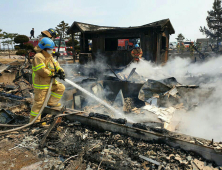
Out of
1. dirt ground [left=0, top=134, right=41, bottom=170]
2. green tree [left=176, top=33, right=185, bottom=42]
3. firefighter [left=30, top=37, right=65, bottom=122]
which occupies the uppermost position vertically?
green tree [left=176, top=33, right=185, bottom=42]

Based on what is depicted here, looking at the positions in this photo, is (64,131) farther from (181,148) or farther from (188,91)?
(188,91)

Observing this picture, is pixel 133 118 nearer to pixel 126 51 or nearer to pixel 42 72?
pixel 42 72

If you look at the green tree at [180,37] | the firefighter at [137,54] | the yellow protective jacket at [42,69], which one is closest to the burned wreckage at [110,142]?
the yellow protective jacket at [42,69]

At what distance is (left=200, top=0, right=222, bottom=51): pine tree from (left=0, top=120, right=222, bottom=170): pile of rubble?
26695mm

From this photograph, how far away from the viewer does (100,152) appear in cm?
264

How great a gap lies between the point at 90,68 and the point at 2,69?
542 centimetres

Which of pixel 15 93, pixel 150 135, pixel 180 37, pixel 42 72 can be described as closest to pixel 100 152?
pixel 150 135

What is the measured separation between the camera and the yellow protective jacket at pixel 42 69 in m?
3.47

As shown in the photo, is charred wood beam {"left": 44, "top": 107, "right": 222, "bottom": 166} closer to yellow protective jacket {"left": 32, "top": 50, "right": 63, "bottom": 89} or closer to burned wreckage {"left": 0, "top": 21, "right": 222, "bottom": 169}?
burned wreckage {"left": 0, "top": 21, "right": 222, "bottom": 169}

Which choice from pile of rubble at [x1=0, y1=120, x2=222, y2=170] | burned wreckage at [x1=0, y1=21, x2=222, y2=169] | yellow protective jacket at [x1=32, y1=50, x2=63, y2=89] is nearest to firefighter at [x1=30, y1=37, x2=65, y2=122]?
yellow protective jacket at [x1=32, y1=50, x2=63, y2=89]

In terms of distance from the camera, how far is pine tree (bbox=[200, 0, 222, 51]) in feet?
78.4

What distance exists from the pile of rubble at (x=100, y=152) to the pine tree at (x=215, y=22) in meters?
26.7

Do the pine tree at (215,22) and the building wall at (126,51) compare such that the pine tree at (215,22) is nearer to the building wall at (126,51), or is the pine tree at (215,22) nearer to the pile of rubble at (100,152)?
the building wall at (126,51)

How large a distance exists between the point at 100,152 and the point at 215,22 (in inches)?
1137
